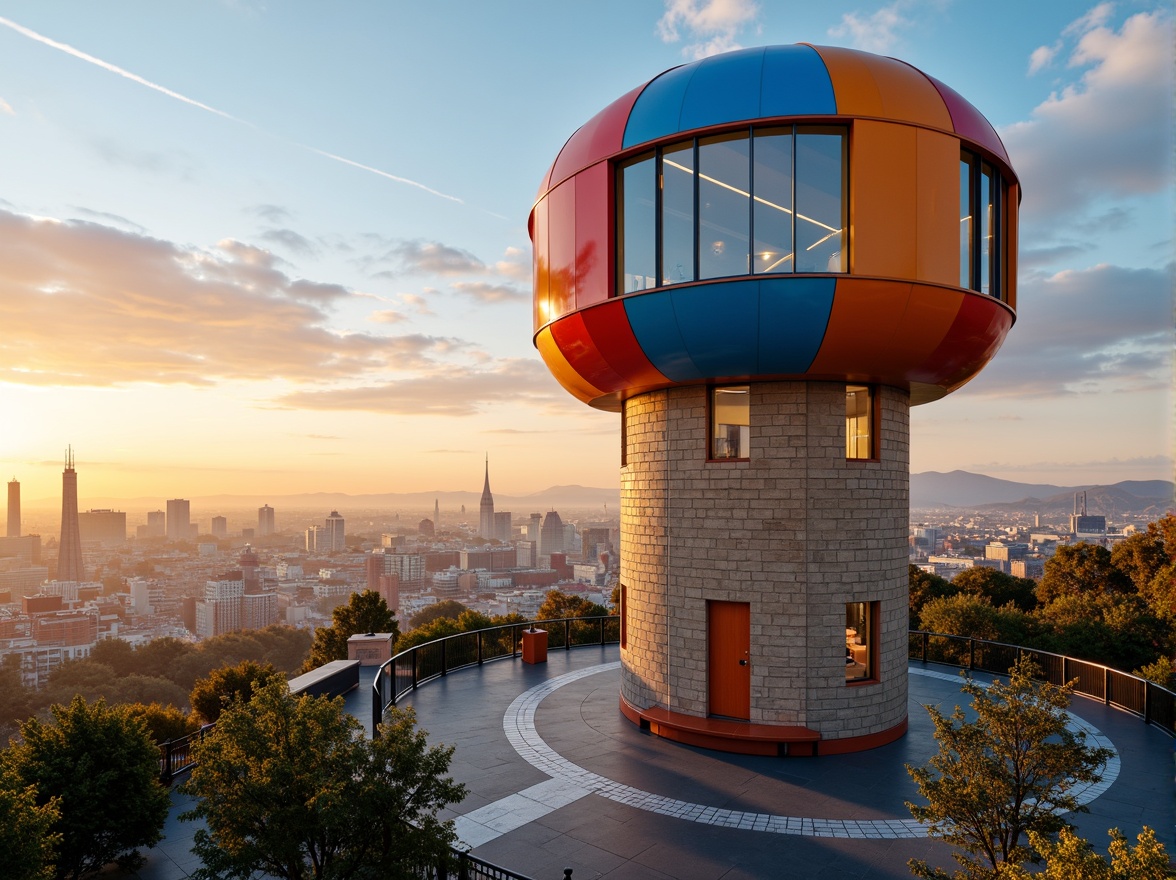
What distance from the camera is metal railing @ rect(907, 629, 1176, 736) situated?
47.8ft

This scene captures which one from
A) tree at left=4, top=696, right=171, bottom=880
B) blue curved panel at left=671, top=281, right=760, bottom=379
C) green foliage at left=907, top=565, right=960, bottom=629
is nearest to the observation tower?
blue curved panel at left=671, top=281, right=760, bottom=379

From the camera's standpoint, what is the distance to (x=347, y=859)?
25.0 ft

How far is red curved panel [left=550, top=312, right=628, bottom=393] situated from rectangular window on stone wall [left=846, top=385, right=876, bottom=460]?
4.72 metres

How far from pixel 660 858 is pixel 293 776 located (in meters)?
4.90

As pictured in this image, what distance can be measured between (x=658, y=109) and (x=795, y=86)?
2540mm

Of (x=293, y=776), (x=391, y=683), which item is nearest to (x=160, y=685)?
(x=391, y=683)

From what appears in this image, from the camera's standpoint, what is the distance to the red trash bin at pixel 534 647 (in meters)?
20.5

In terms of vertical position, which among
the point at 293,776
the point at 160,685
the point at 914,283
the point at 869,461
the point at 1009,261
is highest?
Answer: the point at 1009,261

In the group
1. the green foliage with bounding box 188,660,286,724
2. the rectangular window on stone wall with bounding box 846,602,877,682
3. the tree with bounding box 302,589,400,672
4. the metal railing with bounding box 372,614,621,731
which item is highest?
the rectangular window on stone wall with bounding box 846,602,877,682

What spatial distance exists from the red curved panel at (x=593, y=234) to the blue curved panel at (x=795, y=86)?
3291 millimetres

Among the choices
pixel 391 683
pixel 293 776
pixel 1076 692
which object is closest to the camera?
pixel 293 776

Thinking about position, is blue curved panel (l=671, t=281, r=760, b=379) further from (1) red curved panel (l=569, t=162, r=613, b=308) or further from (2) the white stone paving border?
(2) the white stone paving border

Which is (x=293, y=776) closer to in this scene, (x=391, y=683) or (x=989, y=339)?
(x=391, y=683)

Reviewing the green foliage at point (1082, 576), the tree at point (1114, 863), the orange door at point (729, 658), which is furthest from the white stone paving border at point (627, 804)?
the green foliage at point (1082, 576)
